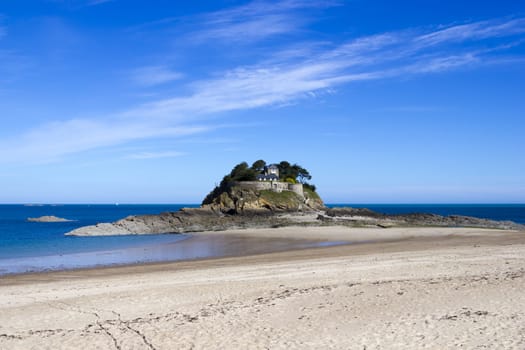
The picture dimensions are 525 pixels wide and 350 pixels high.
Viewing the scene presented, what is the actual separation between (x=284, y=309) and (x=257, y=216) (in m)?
53.8

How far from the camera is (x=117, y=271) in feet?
76.8

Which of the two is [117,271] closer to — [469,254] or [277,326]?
[277,326]

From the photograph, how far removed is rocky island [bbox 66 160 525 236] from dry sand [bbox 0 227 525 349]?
1439 inches

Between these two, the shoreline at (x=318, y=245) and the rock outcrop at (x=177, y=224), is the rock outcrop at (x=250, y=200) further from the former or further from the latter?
the shoreline at (x=318, y=245)

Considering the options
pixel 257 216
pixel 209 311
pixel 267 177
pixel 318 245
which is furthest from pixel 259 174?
pixel 209 311

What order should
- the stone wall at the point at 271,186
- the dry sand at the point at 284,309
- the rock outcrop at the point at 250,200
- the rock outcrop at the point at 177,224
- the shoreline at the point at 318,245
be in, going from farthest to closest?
1. the stone wall at the point at 271,186
2. the rock outcrop at the point at 250,200
3. the rock outcrop at the point at 177,224
4. the shoreline at the point at 318,245
5. the dry sand at the point at 284,309

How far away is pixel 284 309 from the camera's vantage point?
39.5 ft

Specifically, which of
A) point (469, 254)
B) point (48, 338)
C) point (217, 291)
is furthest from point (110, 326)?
point (469, 254)

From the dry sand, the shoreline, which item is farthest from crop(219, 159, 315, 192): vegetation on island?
the dry sand

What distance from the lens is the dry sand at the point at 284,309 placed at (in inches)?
376

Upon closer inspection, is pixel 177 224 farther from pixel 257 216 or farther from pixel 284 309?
pixel 284 309

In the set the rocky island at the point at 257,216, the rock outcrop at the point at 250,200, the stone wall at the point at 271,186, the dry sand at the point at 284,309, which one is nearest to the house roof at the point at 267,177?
the rocky island at the point at 257,216

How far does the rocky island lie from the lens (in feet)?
183

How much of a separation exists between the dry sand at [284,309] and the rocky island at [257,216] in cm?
3655
